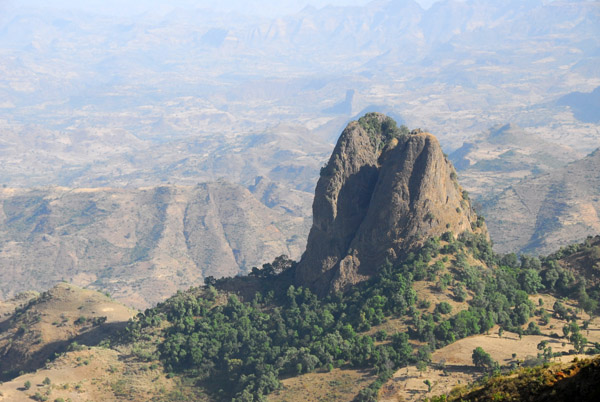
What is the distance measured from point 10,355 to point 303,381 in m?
60.3

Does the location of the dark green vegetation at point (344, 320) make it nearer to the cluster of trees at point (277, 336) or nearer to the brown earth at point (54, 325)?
the cluster of trees at point (277, 336)

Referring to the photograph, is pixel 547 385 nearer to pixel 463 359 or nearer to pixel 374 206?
pixel 463 359

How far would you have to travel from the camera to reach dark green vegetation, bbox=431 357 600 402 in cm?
2902

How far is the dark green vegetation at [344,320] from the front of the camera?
74.6 m

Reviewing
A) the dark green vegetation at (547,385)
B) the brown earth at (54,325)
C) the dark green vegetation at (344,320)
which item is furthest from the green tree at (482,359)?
the brown earth at (54,325)

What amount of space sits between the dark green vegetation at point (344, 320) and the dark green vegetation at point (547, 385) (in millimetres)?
30000

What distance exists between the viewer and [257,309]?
306 ft

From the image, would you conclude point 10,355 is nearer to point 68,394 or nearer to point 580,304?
point 68,394

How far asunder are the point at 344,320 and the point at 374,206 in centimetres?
1789

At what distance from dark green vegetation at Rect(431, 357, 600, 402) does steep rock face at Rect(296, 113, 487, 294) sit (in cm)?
4652

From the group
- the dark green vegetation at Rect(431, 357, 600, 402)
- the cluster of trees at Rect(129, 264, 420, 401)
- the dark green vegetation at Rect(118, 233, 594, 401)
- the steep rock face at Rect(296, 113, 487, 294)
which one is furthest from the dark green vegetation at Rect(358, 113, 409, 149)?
the dark green vegetation at Rect(431, 357, 600, 402)

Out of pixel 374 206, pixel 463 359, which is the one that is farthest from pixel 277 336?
pixel 463 359

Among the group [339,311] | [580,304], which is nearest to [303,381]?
[339,311]

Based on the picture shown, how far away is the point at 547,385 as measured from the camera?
107ft
